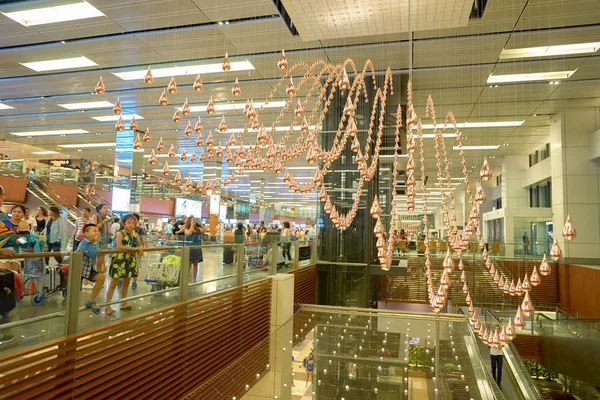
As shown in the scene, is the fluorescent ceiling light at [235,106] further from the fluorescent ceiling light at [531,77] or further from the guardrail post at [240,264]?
the guardrail post at [240,264]

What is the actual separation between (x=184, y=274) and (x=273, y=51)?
15.2 ft

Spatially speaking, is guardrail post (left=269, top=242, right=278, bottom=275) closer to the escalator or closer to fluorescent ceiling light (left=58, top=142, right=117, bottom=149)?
the escalator

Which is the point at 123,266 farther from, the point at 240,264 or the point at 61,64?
the point at 61,64

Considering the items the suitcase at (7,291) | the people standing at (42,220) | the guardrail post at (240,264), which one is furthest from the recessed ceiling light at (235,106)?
the suitcase at (7,291)

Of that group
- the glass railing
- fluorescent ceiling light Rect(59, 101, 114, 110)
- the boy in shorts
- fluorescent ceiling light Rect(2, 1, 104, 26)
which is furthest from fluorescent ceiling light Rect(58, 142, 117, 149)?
the boy in shorts

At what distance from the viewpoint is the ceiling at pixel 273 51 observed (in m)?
6.13

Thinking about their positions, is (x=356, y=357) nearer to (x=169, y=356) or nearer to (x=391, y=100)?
(x=169, y=356)

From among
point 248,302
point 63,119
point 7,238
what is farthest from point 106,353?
point 63,119

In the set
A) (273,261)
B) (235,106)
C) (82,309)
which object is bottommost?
(82,309)

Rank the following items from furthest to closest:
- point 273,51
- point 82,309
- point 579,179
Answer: point 579,179 → point 273,51 → point 82,309

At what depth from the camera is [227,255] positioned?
5945 mm

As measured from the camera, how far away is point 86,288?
340 centimetres

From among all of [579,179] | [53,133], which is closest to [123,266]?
[579,179]

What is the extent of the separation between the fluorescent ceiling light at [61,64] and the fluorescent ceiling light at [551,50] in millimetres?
8074
